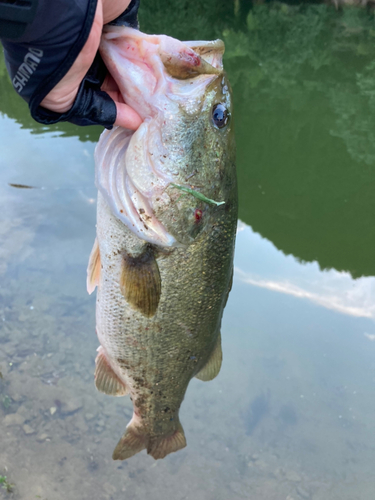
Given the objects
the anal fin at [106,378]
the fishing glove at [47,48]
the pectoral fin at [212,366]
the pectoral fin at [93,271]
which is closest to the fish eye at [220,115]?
the fishing glove at [47,48]

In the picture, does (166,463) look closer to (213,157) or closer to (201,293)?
(201,293)

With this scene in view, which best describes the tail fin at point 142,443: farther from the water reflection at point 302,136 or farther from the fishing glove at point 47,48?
the water reflection at point 302,136

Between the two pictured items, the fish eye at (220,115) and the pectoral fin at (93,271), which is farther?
the pectoral fin at (93,271)

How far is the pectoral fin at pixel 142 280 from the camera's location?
1.59 meters

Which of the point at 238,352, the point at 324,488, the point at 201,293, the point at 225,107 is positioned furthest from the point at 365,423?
the point at 225,107

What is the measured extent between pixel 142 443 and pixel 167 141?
5.37 feet

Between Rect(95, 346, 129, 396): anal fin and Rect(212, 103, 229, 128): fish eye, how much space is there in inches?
48.5

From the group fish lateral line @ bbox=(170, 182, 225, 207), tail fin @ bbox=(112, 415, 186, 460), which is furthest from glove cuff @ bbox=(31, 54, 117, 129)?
tail fin @ bbox=(112, 415, 186, 460)

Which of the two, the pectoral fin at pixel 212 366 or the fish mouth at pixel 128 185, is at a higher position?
the fish mouth at pixel 128 185

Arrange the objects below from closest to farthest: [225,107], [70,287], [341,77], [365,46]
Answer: [225,107] → [70,287] → [341,77] → [365,46]

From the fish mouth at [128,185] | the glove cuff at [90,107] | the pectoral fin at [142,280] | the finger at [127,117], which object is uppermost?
the glove cuff at [90,107]

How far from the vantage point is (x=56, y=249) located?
4000 mm

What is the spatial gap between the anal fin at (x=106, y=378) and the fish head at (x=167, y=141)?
0.84 meters

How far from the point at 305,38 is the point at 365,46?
1.89 meters
